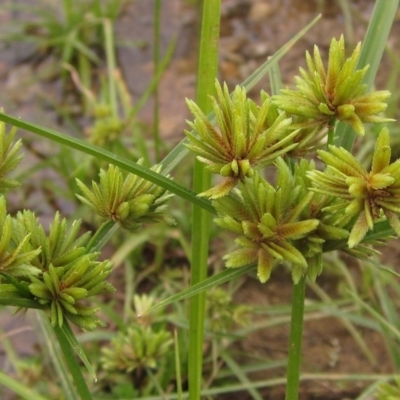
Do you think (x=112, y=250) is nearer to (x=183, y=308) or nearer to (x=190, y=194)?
(x=183, y=308)

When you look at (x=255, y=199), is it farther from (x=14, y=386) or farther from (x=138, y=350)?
(x=138, y=350)

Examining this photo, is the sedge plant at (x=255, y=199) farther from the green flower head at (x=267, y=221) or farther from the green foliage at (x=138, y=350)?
the green foliage at (x=138, y=350)

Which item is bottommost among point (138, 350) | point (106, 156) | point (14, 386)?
point (138, 350)

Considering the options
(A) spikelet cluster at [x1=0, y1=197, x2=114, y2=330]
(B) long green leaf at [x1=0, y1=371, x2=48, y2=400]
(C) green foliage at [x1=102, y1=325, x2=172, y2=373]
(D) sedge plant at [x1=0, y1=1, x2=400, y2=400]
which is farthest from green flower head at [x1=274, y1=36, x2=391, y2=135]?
(C) green foliage at [x1=102, y1=325, x2=172, y2=373]

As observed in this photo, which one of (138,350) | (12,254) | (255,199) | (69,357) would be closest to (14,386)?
(69,357)

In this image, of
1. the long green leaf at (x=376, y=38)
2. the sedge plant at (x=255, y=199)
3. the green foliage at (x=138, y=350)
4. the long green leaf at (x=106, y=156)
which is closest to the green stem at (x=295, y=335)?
the sedge plant at (x=255, y=199)

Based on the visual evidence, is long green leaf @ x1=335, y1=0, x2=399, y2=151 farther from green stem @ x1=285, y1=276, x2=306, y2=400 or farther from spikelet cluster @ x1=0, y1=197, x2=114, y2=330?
spikelet cluster @ x1=0, y1=197, x2=114, y2=330

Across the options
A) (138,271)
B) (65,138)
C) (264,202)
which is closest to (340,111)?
(264,202)
